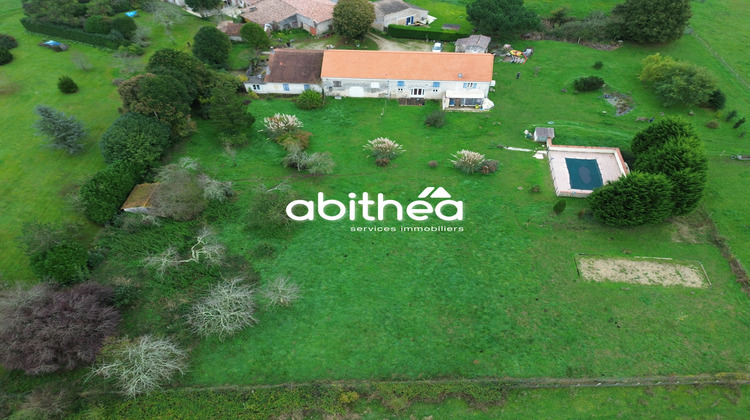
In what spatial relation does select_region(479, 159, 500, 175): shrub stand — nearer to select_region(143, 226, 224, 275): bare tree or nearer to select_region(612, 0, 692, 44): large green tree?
select_region(143, 226, 224, 275): bare tree

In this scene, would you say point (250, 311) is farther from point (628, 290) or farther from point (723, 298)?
point (723, 298)

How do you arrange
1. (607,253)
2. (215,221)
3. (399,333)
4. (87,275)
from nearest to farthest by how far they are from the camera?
1. (399,333)
2. (87,275)
3. (607,253)
4. (215,221)

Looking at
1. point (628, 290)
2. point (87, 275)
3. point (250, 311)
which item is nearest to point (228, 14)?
point (87, 275)

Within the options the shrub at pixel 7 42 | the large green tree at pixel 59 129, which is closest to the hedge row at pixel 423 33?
the large green tree at pixel 59 129

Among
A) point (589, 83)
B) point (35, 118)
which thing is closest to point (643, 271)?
point (589, 83)

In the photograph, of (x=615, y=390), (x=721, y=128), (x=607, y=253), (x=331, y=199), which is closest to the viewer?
(x=615, y=390)

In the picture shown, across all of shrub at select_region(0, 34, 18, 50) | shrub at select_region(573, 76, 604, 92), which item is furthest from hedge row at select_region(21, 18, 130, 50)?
shrub at select_region(573, 76, 604, 92)
